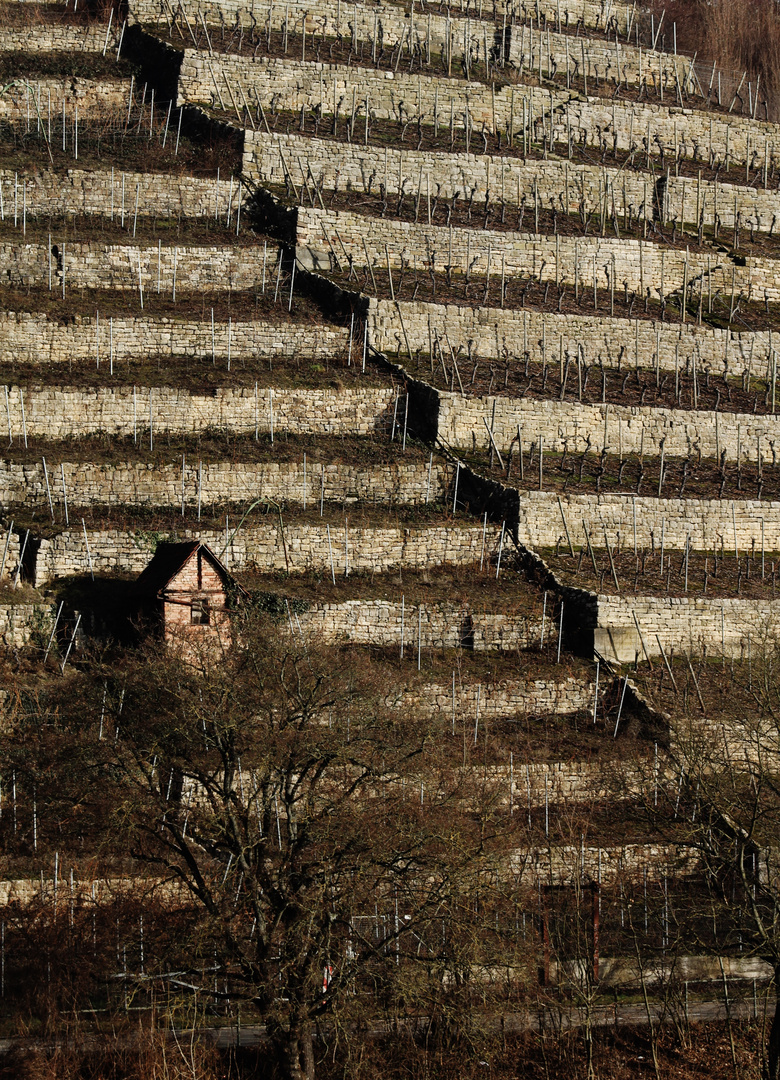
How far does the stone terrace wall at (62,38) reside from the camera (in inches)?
1750

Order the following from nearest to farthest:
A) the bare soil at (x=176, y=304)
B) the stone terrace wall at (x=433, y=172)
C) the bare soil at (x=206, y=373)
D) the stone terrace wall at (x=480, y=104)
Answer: the bare soil at (x=206, y=373)
the bare soil at (x=176, y=304)
the stone terrace wall at (x=433, y=172)
the stone terrace wall at (x=480, y=104)

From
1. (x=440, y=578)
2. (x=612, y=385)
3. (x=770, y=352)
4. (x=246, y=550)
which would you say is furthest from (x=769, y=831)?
(x=770, y=352)

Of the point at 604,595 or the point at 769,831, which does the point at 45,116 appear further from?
the point at 769,831

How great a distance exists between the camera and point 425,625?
27.2 m

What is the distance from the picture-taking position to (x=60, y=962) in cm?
1939

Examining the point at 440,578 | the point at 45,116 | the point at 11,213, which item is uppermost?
the point at 45,116

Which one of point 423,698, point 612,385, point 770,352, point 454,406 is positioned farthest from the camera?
point 770,352

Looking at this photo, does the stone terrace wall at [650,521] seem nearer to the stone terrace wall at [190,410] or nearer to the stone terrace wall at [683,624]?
the stone terrace wall at [683,624]

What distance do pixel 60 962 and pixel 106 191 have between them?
920 inches

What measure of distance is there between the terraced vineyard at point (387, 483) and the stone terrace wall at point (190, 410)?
3.0 inches

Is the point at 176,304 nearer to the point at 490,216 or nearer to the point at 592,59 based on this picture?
the point at 490,216

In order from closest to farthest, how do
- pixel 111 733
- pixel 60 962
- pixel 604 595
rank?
pixel 60 962 → pixel 111 733 → pixel 604 595

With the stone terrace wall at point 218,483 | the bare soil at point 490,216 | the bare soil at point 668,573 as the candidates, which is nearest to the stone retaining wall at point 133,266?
the bare soil at point 490,216

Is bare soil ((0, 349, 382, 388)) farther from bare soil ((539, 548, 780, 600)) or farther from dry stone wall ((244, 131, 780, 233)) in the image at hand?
dry stone wall ((244, 131, 780, 233))
